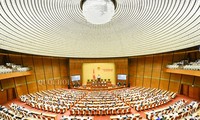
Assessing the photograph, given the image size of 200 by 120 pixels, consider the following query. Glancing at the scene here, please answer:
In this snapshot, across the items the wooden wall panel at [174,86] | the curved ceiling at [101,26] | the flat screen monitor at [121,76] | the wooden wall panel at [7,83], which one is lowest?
the flat screen monitor at [121,76]

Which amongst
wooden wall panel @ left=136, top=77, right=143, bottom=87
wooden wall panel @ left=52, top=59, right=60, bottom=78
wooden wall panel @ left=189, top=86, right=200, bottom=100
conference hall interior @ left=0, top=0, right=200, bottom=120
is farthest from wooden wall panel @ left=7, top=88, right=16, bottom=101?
wooden wall panel @ left=189, top=86, right=200, bottom=100

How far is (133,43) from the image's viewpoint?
1567 cm

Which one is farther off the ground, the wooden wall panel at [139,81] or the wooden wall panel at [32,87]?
the wooden wall panel at [32,87]

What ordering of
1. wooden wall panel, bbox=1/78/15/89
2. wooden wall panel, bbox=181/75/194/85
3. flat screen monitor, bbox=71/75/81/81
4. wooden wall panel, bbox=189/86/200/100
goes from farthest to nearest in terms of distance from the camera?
flat screen monitor, bbox=71/75/81/81 < wooden wall panel, bbox=181/75/194/85 < wooden wall panel, bbox=1/78/15/89 < wooden wall panel, bbox=189/86/200/100

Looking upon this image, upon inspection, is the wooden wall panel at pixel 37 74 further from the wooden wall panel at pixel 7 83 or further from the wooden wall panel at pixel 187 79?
the wooden wall panel at pixel 187 79

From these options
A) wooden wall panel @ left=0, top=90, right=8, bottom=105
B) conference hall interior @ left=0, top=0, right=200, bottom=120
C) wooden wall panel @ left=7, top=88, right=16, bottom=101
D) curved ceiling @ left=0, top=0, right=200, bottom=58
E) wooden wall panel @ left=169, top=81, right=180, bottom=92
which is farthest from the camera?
wooden wall panel @ left=169, top=81, right=180, bottom=92

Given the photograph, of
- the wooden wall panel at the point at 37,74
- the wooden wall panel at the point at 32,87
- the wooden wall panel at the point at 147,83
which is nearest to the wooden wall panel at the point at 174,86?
the wooden wall panel at the point at 147,83

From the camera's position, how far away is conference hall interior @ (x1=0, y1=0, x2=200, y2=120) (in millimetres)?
8188

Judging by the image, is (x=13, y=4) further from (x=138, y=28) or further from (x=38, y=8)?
(x=138, y=28)

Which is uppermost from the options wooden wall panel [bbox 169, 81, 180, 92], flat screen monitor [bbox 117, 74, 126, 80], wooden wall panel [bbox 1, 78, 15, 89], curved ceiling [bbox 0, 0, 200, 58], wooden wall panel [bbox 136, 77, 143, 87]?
curved ceiling [bbox 0, 0, 200, 58]

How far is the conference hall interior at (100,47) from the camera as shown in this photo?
26.9ft

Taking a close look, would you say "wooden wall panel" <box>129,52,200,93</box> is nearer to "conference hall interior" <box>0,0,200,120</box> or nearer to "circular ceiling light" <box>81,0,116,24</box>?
"conference hall interior" <box>0,0,200,120</box>

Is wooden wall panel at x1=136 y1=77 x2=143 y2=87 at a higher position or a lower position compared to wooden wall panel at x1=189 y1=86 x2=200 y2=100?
lower

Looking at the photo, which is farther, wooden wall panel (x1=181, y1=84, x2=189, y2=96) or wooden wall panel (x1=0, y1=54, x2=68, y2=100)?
wooden wall panel (x1=0, y1=54, x2=68, y2=100)
